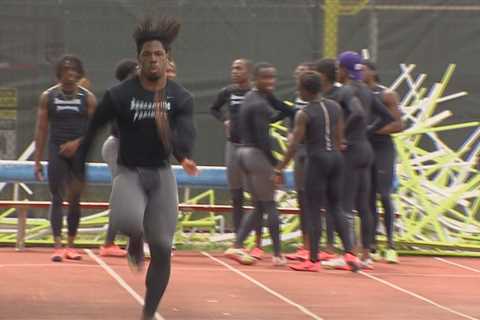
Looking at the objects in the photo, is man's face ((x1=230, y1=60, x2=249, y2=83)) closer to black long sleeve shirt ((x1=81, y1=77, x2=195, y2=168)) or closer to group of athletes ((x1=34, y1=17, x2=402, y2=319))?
group of athletes ((x1=34, y1=17, x2=402, y2=319))

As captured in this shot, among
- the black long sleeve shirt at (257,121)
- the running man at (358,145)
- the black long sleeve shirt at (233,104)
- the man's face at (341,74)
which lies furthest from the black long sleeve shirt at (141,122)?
the black long sleeve shirt at (233,104)

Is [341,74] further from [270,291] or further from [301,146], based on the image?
[270,291]

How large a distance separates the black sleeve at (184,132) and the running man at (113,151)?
11.1 feet

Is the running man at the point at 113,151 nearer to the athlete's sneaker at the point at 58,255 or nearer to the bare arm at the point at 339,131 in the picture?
the athlete's sneaker at the point at 58,255

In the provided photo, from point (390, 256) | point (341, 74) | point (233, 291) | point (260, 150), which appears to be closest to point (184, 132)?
point (233, 291)

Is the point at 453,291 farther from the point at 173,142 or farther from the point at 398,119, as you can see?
the point at 173,142

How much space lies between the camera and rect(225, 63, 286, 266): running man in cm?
1168

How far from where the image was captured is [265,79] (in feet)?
38.7

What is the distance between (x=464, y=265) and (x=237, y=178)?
2.51 m

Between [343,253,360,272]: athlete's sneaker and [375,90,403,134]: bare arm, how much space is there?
1.34 meters

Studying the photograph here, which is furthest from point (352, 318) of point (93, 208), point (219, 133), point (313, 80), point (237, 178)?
point (219, 133)

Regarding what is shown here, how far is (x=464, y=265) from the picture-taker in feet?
42.5

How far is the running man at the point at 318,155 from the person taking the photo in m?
11.3

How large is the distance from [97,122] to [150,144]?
0.35m
